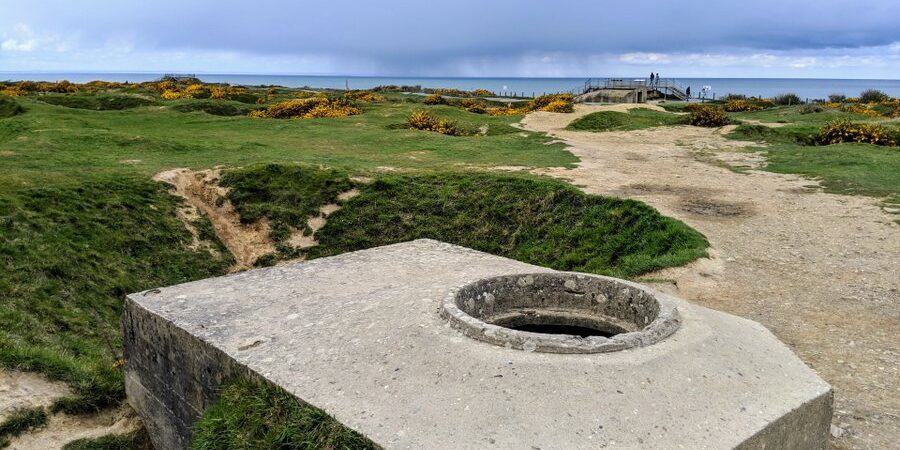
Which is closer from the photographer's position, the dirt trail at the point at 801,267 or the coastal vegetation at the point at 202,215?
the dirt trail at the point at 801,267

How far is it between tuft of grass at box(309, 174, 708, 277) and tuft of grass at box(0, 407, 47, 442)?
9.64 meters

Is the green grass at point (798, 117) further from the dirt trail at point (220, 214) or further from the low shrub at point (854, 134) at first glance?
the dirt trail at point (220, 214)

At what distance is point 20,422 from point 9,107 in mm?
28788

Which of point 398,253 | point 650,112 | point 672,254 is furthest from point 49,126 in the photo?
point 650,112

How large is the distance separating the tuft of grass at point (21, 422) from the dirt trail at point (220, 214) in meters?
8.72

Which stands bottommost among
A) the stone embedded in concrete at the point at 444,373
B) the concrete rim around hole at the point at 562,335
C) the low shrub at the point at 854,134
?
the stone embedded in concrete at the point at 444,373

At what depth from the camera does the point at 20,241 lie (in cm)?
1348

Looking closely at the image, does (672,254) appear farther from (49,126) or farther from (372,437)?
(49,126)

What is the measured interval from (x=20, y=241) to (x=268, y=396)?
34.5 feet

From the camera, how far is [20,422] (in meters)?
8.08

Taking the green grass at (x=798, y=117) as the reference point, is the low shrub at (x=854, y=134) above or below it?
below

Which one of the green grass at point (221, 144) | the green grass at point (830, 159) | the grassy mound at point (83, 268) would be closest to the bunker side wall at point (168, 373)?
the grassy mound at point (83, 268)

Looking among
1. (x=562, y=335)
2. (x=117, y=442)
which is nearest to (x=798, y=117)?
(x=562, y=335)

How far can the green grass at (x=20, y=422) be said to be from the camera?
7.91m
